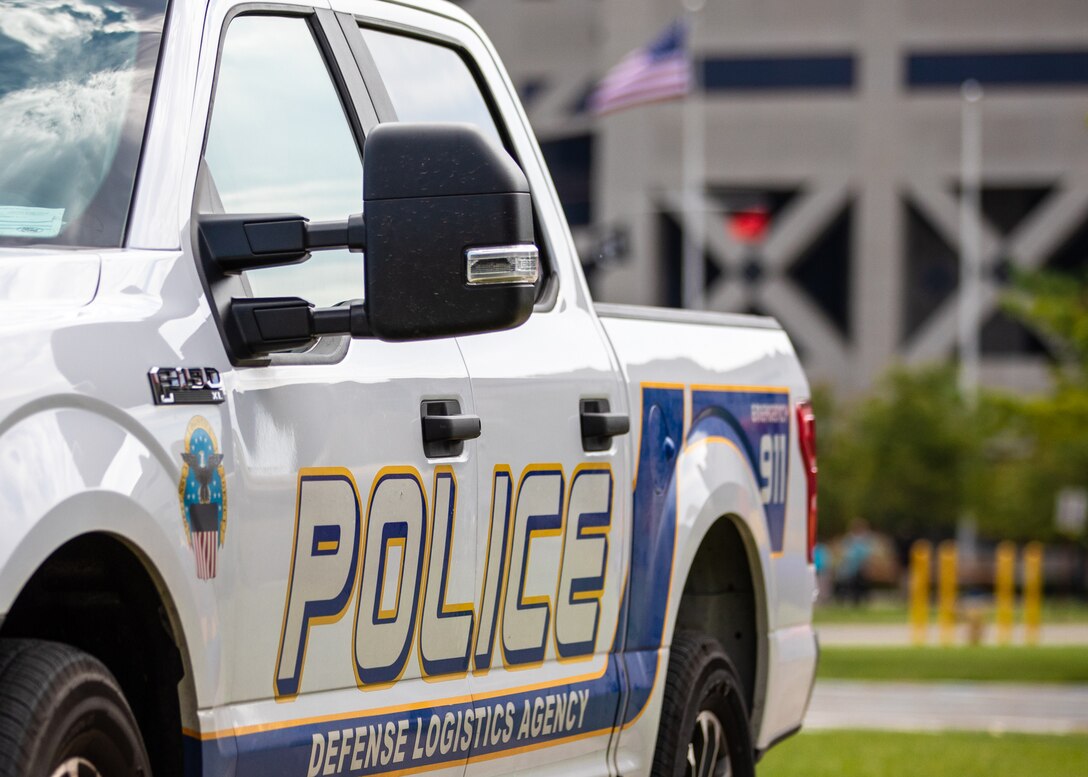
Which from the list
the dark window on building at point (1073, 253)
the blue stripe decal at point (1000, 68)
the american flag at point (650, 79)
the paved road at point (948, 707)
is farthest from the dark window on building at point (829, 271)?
the paved road at point (948, 707)

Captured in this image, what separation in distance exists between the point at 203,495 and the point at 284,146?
3.07ft

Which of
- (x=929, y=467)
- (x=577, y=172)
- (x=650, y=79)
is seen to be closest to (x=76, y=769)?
(x=650, y=79)

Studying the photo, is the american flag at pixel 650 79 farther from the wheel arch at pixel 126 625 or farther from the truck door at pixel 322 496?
the wheel arch at pixel 126 625

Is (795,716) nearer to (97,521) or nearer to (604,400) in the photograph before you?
(604,400)

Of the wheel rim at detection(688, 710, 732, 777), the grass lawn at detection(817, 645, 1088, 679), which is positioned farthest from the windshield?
the grass lawn at detection(817, 645, 1088, 679)

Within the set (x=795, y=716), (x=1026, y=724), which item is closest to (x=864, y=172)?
(x=1026, y=724)

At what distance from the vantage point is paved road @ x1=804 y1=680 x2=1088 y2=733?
17.3 m

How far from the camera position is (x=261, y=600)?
11.7 feet

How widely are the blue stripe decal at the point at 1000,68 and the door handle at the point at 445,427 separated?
65957mm

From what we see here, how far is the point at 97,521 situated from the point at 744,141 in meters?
66.4

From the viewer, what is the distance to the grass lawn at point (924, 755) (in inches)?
446

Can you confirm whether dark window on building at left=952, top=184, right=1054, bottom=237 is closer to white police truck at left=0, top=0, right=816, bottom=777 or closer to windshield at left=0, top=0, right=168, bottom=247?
white police truck at left=0, top=0, right=816, bottom=777

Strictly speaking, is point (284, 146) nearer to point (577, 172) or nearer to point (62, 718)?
point (62, 718)

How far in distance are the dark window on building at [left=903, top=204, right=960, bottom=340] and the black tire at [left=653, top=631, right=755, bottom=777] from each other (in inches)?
2561
